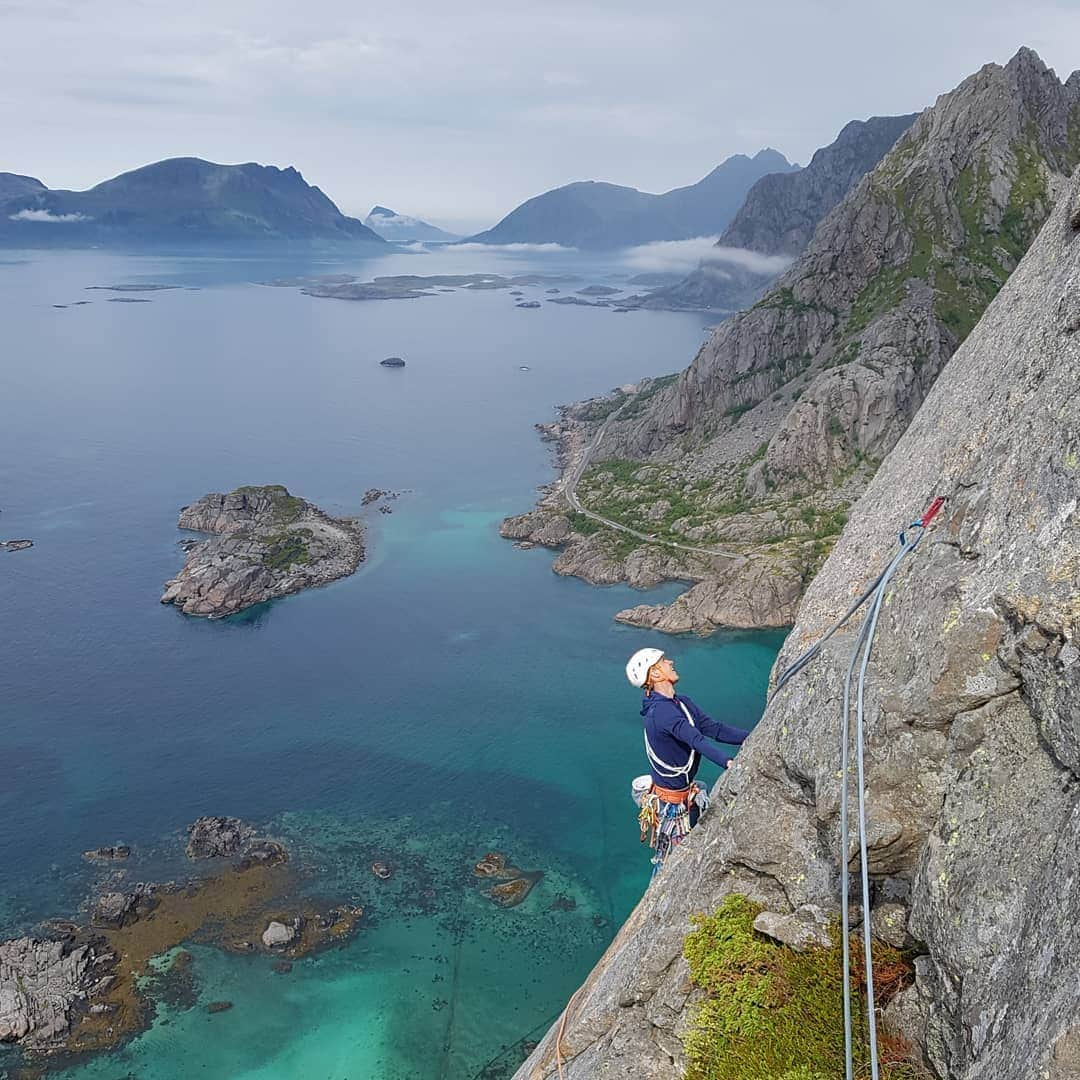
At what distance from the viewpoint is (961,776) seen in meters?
9.07

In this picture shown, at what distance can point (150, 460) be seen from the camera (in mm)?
127375

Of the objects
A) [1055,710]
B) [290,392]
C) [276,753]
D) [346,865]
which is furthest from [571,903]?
[290,392]

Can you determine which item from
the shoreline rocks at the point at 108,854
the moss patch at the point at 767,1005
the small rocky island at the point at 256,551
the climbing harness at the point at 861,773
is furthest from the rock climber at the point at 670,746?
the small rocky island at the point at 256,551

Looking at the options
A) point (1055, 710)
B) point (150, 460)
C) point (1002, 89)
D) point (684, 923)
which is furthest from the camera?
point (150, 460)

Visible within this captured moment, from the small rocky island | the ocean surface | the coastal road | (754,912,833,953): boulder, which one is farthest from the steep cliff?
(754,912,833,953): boulder

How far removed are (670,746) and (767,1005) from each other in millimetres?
3591

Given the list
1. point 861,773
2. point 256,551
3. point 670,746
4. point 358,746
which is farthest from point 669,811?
point 256,551

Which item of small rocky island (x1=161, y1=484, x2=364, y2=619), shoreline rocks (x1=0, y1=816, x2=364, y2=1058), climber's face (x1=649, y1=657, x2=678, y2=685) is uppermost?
climber's face (x1=649, y1=657, x2=678, y2=685)

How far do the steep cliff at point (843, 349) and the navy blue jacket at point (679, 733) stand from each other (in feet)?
226

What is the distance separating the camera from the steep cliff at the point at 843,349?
300 feet

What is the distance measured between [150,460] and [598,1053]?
129 meters

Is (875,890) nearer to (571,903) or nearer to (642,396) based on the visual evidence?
(571,903)

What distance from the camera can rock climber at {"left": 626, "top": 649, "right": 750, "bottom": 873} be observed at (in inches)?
479

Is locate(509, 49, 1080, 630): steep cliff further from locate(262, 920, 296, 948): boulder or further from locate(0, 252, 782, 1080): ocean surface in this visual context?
locate(262, 920, 296, 948): boulder
